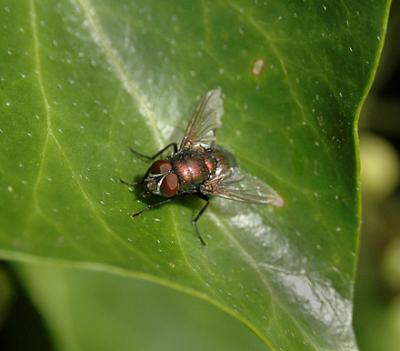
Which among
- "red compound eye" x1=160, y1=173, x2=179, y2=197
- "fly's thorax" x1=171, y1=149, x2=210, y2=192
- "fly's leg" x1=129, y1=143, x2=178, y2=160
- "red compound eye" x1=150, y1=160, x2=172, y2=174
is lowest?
"fly's thorax" x1=171, y1=149, x2=210, y2=192

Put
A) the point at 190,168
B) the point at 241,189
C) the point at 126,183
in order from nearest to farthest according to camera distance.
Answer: the point at 126,183 → the point at 241,189 → the point at 190,168

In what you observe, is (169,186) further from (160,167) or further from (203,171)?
(203,171)

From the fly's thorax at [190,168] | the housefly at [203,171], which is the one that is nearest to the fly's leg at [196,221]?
the housefly at [203,171]

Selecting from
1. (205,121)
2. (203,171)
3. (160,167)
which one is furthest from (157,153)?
(203,171)

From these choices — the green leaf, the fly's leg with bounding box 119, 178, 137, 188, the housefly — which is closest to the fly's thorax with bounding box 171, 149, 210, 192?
the housefly

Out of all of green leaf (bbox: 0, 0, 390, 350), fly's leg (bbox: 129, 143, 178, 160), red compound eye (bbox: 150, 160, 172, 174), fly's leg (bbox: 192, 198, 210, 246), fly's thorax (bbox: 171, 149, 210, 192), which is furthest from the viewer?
fly's thorax (bbox: 171, 149, 210, 192)

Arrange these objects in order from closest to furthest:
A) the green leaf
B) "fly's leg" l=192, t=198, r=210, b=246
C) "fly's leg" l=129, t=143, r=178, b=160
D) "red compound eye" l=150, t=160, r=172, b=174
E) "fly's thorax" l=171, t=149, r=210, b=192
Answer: the green leaf → "fly's leg" l=192, t=198, r=210, b=246 → "fly's leg" l=129, t=143, r=178, b=160 → "red compound eye" l=150, t=160, r=172, b=174 → "fly's thorax" l=171, t=149, r=210, b=192

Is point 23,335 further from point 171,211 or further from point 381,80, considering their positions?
point 381,80

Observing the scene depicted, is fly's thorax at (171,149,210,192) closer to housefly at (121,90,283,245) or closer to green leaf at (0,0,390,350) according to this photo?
housefly at (121,90,283,245)

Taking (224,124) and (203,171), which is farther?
(203,171)
